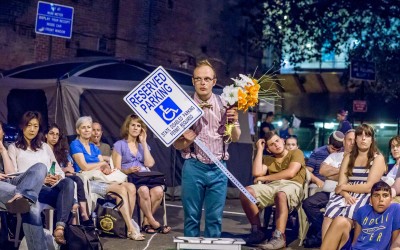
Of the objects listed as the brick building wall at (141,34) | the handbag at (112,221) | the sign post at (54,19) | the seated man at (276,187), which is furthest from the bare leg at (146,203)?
the brick building wall at (141,34)

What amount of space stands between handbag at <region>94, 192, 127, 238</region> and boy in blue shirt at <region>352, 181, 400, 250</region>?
310cm

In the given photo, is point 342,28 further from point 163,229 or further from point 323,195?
point 163,229

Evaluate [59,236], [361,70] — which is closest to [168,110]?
[59,236]

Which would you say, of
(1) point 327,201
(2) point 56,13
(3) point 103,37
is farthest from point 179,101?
A: (3) point 103,37

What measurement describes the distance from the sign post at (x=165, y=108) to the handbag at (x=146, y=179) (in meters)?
3.35

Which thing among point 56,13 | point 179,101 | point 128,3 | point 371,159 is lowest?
point 371,159

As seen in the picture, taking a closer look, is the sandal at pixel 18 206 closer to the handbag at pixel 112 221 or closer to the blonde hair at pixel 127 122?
the handbag at pixel 112 221

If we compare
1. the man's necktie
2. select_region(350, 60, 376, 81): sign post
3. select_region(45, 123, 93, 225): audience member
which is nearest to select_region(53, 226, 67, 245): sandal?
select_region(45, 123, 93, 225): audience member

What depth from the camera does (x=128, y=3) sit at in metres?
19.8

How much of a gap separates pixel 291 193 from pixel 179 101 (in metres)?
3.21

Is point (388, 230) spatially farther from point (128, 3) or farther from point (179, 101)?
point (128, 3)

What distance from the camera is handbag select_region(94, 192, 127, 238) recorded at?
27.5 feet

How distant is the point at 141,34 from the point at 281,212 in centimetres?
1296

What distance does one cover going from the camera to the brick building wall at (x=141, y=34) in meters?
17.3
